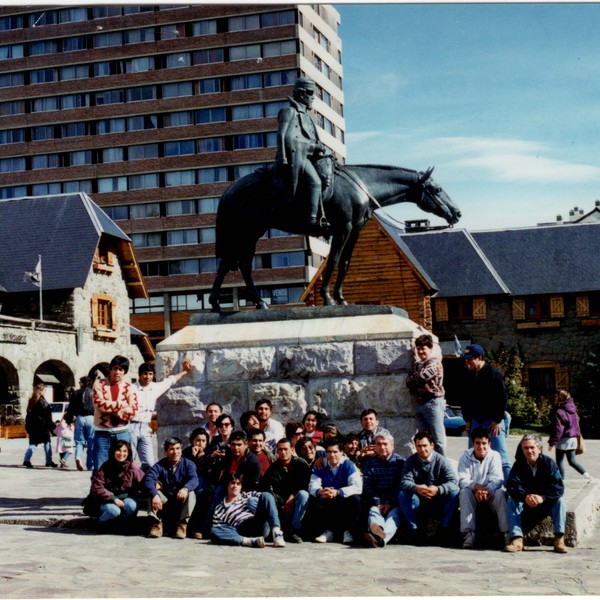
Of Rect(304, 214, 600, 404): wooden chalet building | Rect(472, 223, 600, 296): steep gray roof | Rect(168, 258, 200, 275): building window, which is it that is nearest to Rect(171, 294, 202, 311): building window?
Rect(168, 258, 200, 275): building window

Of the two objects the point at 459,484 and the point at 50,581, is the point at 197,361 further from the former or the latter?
the point at 50,581

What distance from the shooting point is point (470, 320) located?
44.5 metres

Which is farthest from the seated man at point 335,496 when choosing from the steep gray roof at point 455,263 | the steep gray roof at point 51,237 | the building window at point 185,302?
the building window at point 185,302

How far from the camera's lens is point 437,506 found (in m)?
8.73

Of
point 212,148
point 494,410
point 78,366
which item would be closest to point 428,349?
point 494,410

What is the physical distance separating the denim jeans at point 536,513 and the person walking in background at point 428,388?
1.29 m

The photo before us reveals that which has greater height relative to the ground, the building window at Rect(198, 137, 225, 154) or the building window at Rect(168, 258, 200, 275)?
the building window at Rect(198, 137, 225, 154)

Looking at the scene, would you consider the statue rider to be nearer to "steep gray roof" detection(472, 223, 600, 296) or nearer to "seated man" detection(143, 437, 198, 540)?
"seated man" detection(143, 437, 198, 540)

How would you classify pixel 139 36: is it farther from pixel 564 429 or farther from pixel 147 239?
pixel 564 429

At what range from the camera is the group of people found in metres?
8.48

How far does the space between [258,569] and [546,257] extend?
3984 cm

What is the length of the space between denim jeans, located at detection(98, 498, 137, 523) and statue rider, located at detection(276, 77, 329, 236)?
323 cm

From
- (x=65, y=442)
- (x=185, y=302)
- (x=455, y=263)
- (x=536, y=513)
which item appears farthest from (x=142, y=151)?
(x=536, y=513)

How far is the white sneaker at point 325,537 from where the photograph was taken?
8672 mm
